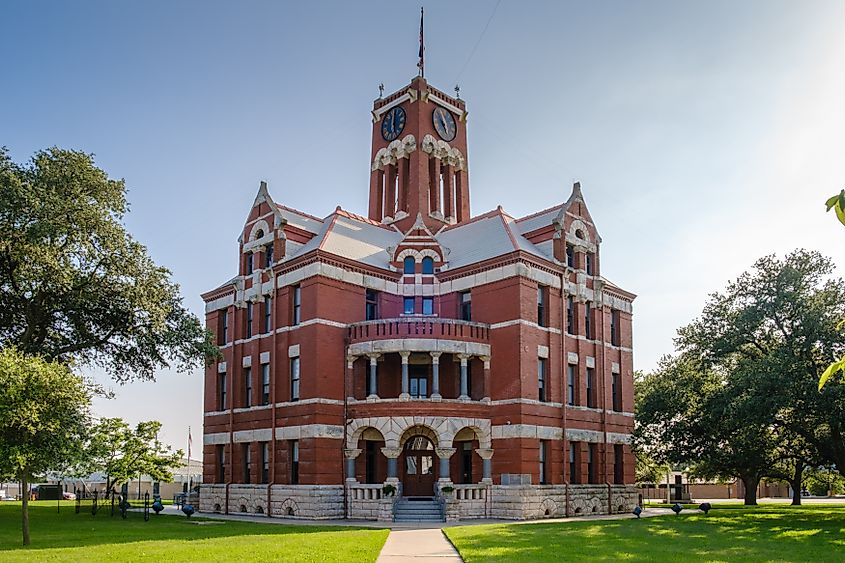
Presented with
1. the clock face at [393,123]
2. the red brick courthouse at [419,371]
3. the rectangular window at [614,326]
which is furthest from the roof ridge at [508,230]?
the clock face at [393,123]

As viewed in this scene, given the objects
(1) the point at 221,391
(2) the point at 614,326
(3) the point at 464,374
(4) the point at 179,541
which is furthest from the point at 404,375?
(4) the point at 179,541

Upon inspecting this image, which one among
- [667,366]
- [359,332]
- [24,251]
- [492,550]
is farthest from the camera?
[667,366]

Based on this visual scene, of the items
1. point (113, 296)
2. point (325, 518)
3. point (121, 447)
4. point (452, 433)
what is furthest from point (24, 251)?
point (452, 433)

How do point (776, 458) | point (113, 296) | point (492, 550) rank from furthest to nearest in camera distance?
point (776, 458) → point (113, 296) → point (492, 550)

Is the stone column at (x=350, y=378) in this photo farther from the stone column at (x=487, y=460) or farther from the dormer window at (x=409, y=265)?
the stone column at (x=487, y=460)

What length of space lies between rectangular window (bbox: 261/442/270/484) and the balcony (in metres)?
6.74

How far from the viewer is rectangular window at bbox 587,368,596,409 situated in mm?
41750

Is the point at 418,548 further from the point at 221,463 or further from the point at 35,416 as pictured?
the point at 221,463

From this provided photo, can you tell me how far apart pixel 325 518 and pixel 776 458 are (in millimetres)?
21494

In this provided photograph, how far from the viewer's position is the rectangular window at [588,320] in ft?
138

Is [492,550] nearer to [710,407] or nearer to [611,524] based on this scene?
[611,524]

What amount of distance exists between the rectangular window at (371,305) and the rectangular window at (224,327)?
27.1 feet

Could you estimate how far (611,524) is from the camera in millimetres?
31812

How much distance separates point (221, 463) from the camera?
42.4 m
